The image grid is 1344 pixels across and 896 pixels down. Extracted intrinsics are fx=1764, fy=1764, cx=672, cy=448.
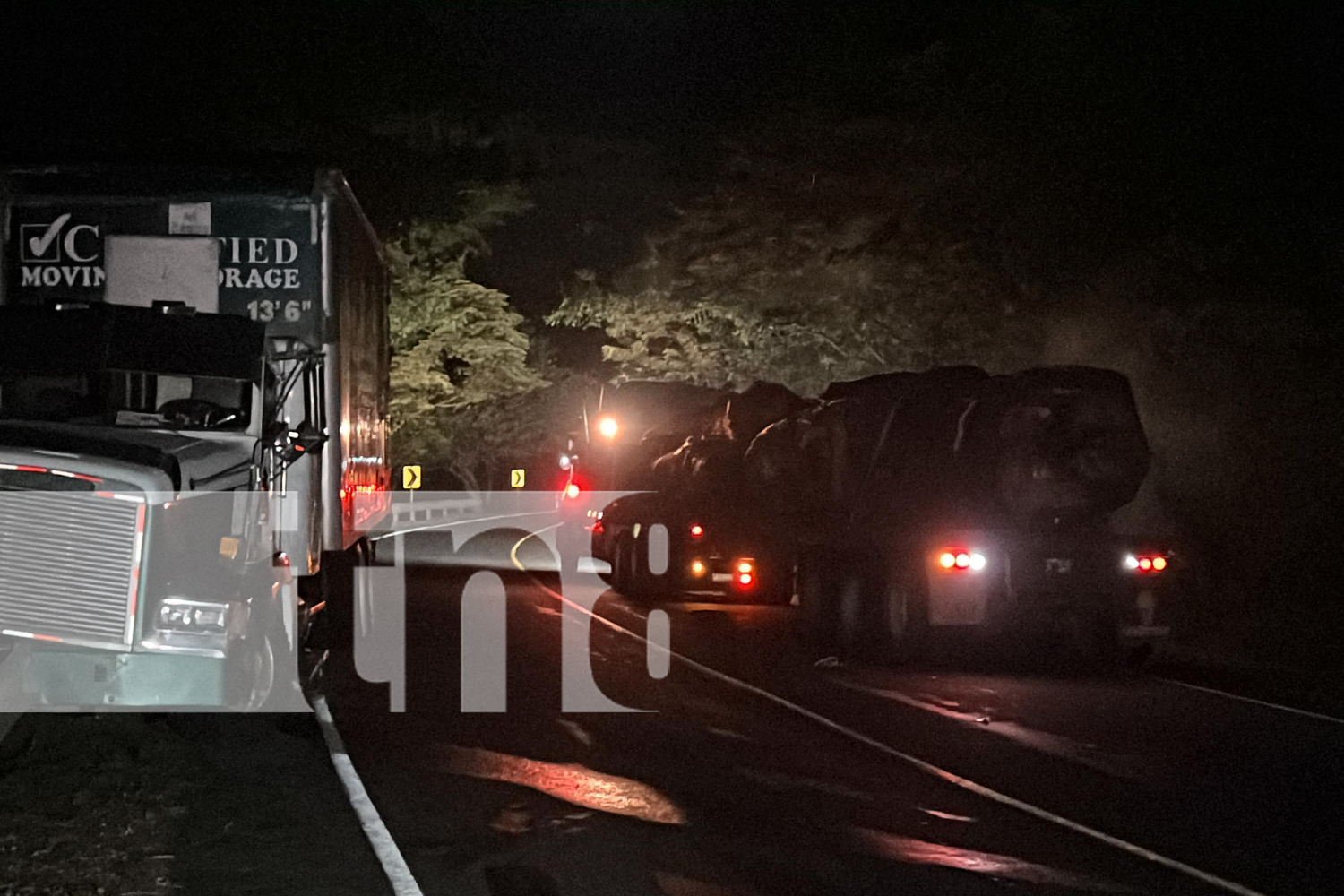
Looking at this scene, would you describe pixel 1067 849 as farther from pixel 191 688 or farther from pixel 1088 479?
pixel 1088 479

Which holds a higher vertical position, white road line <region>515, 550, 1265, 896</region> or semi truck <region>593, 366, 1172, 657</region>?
semi truck <region>593, 366, 1172, 657</region>

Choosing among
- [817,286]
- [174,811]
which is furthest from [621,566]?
[174,811]

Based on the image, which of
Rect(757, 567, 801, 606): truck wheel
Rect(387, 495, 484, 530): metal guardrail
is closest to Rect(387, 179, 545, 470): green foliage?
Rect(387, 495, 484, 530): metal guardrail

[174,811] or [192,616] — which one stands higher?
[192,616]

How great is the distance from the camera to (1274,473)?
74.0ft

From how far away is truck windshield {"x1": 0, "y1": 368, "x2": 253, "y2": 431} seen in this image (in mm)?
11398

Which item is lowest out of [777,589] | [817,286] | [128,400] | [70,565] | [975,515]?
[777,589]

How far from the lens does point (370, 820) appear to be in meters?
8.83

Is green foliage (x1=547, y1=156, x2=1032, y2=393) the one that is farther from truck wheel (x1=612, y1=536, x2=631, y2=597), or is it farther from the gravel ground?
the gravel ground

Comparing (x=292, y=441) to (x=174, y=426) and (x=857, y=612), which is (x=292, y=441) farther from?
(x=857, y=612)

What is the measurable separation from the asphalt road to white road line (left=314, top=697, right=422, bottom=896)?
3.2 inches

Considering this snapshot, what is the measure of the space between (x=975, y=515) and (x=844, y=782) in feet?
20.4

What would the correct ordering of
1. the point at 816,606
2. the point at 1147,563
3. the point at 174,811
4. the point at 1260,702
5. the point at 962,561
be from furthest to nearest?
1. the point at 816,606
2. the point at 1147,563
3. the point at 962,561
4. the point at 1260,702
5. the point at 174,811

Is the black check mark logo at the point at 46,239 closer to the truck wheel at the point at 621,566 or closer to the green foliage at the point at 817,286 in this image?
the truck wheel at the point at 621,566
